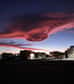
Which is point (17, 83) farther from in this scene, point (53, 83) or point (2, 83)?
point (53, 83)

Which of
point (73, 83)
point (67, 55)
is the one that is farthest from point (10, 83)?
point (67, 55)

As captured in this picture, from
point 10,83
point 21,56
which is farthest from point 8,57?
point 10,83

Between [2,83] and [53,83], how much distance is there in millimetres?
2348

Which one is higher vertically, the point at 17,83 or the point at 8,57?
the point at 8,57

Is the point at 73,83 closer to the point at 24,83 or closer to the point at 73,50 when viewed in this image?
the point at 24,83

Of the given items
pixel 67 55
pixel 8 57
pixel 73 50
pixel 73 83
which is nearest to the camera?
pixel 73 83

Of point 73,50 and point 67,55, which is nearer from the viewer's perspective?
point 67,55

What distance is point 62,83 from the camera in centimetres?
1012

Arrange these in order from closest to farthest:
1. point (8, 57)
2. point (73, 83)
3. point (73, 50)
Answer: point (73, 83) < point (8, 57) < point (73, 50)

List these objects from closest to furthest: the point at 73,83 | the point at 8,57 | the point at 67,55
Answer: the point at 73,83 < the point at 8,57 < the point at 67,55

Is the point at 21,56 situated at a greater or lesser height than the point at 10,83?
greater

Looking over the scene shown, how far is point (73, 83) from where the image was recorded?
998 centimetres

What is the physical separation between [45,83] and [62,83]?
0.78 m

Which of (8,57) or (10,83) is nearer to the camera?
(10,83)
